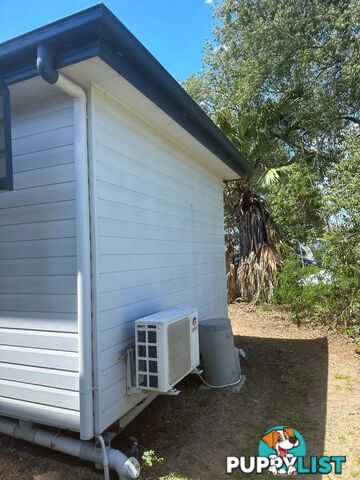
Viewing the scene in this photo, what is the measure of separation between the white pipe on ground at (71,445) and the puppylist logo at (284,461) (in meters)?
0.79

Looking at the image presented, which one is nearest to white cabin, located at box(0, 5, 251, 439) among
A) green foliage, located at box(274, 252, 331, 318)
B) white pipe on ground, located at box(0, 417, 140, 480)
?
white pipe on ground, located at box(0, 417, 140, 480)

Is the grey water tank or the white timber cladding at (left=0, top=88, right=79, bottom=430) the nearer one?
the white timber cladding at (left=0, top=88, right=79, bottom=430)

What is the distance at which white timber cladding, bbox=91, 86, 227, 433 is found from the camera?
107 inches

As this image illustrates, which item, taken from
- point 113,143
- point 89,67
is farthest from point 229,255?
point 89,67

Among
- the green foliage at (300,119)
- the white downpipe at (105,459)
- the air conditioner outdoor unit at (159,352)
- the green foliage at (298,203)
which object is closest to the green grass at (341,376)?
the green foliage at (300,119)

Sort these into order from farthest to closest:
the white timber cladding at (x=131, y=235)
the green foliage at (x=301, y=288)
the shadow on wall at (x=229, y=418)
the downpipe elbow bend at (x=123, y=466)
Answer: the green foliage at (x=301, y=288) → the shadow on wall at (x=229, y=418) → the white timber cladding at (x=131, y=235) → the downpipe elbow bend at (x=123, y=466)

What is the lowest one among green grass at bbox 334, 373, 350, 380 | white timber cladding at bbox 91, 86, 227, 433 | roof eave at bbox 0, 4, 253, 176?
green grass at bbox 334, 373, 350, 380

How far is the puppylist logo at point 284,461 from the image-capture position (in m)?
2.68

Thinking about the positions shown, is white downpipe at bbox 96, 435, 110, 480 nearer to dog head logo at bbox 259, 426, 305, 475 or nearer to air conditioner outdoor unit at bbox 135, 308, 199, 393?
air conditioner outdoor unit at bbox 135, 308, 199, 393

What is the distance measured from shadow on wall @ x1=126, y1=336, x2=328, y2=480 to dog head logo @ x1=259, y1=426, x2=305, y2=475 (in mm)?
62

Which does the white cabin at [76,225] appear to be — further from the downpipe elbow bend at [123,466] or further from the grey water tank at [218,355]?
the grey water tank at [218,355]

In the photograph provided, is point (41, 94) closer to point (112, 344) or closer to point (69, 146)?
point (69, 146)

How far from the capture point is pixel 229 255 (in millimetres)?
9664

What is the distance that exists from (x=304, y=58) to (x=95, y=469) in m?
9.74
